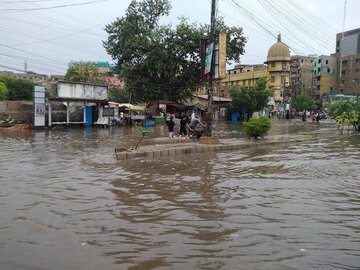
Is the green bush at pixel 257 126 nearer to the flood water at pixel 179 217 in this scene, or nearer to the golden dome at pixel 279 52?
the flood water at pixel 179 217

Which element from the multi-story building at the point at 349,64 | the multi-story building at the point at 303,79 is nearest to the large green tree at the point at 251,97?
the multi-story building at the point at 349,64

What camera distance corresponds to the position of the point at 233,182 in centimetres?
1050

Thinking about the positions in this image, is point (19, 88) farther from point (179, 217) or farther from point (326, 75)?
point (326, 75)

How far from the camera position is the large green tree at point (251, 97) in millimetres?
56125

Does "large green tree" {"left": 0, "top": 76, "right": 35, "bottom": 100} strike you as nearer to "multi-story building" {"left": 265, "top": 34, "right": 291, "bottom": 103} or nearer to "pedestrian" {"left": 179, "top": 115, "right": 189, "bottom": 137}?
"pedestrian" {"left": 179, "top": 115, "right": 189, "bottom": 137}

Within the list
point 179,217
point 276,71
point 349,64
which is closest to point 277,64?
point 276,71

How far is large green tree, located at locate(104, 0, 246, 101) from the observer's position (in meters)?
39.7

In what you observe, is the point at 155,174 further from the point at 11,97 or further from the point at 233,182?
the point at 11,97

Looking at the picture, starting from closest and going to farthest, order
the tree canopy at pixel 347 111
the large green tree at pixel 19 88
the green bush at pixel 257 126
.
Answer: the green bush at pixel 257 126, the tree canopy at pixel 347 111, the large green tree at pixel 19 88

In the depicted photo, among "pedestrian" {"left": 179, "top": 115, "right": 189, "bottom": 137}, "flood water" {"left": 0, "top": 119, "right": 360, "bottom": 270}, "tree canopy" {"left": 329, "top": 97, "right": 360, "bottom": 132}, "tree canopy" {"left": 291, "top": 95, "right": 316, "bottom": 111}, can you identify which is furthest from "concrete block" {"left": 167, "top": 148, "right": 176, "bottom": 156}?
"tree canopy" {"left": 291, "top": 95, "right": 316, "bottom": 111}

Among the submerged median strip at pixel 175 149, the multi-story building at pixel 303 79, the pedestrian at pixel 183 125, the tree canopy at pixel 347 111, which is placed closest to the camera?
the submerged median strip at pixel 175 149

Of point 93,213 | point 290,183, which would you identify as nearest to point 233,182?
point 290,183

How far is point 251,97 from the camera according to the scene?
56.2 meters

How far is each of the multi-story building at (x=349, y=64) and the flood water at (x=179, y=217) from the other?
89545 millimetres
